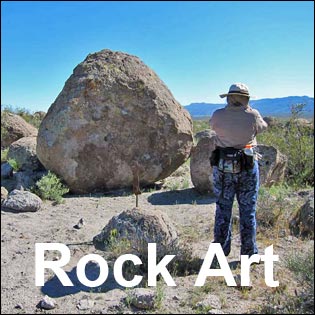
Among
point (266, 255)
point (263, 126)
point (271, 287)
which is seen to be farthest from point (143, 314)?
point (263, 126)

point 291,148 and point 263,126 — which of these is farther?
point 291,148

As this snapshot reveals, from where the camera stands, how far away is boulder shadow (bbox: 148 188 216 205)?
8.15 metres

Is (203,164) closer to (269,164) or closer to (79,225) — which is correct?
(269,164)

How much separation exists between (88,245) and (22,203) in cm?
190

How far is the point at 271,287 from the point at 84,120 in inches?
210

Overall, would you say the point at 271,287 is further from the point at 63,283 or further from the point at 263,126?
the point at 63,283

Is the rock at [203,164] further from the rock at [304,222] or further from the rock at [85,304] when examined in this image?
the rock at [85,304]

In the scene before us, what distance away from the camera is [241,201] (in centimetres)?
508

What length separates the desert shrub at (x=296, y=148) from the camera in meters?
9.55

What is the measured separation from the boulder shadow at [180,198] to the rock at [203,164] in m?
0.17

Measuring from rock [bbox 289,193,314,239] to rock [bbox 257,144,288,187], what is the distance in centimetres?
210

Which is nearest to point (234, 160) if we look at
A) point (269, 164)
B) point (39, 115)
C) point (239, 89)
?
point (239, 89)

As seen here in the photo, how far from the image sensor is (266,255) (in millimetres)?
5277

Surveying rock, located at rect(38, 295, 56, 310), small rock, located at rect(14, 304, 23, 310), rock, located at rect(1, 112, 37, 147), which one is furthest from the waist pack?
rock, located at rect(1, 112, 37, 147)
